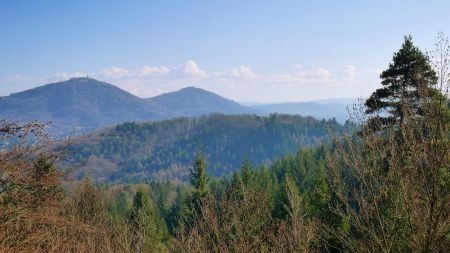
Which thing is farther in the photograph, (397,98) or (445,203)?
(397,98)

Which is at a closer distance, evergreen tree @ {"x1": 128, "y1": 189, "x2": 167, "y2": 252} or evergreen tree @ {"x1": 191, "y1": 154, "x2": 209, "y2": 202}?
evergreen tree @ {"x1": 128, "y1": 189, "x2": 167, "y2": 252}

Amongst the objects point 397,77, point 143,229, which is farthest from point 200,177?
point 397,77

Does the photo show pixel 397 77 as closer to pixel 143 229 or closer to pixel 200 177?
pixel 143 229

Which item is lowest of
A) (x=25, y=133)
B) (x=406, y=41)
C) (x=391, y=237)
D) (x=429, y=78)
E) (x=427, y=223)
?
(x=391, y=237)

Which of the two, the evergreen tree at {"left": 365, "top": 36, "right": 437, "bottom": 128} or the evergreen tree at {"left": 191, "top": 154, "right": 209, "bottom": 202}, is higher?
the evergreen tree at {"left": 365, "top": 36, "right": 437, "bottom": 128}

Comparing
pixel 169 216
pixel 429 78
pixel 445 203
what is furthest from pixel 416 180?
pixel 169 216

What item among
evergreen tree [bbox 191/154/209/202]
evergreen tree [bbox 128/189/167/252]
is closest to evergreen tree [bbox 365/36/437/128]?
evergreen tree [bbox 128/189/167/252]

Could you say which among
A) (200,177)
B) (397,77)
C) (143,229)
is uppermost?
(397,77)

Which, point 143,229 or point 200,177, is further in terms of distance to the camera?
point 200,177

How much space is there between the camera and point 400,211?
12484 mm

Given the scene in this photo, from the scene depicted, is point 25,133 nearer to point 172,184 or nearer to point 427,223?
point 427,223

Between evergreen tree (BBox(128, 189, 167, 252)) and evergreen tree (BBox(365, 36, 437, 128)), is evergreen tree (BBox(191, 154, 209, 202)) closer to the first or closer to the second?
evergreen tree (BBox(128, 189, 167, 252))

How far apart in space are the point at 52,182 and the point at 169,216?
84.0 metres

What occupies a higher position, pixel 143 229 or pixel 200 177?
pixel 143 229
